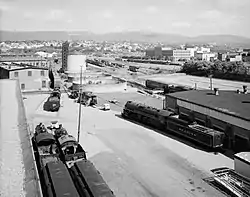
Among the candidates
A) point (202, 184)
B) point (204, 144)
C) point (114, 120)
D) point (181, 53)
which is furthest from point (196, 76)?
point (181, 53)

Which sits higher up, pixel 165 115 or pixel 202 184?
pixel 165 115

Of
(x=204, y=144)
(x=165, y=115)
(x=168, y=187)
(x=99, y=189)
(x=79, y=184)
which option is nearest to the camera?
(x=99, y=189)

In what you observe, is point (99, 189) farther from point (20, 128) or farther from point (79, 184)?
point (20, 128)

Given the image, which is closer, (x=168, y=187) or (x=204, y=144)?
(x=168, y=187)

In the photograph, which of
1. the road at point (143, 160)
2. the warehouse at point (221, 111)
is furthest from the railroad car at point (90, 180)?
the warehouse at point (221, 111)

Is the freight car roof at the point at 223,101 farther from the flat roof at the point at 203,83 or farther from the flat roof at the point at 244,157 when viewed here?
the flat roof at the point at 203,83

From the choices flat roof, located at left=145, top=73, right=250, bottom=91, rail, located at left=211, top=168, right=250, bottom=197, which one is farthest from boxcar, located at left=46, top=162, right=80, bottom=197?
flat roof, located at left=145, top=73, right=250, bottom=91
